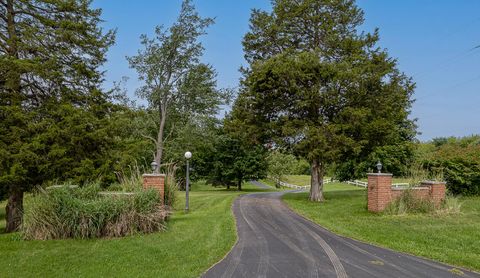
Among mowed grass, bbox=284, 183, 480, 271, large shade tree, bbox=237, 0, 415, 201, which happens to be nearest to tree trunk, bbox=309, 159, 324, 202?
large shade tree, bbox=237, 0, 415, 201

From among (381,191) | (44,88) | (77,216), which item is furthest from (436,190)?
(44,88)

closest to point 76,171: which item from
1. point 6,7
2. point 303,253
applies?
point 6,7

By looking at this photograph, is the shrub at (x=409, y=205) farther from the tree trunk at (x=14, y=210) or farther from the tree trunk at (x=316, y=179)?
the tree trunk at (x=14, y=210)

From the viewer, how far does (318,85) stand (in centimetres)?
1831

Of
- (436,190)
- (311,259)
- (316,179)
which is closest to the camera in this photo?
(311,259)

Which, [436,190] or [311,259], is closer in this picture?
[311,259]

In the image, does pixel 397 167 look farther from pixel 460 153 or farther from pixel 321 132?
pixel 321 132

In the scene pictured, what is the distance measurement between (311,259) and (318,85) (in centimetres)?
1223

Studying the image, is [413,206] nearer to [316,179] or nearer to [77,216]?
[316,179]

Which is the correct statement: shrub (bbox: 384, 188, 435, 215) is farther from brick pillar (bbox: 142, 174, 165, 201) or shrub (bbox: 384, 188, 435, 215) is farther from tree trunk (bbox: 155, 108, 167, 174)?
tree trunk (bbox: 155, 108, 167, 174)

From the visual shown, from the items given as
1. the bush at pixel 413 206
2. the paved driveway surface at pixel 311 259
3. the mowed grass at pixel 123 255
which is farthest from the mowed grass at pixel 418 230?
the mowed grass at pixel 123 255

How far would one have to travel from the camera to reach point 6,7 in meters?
14.1

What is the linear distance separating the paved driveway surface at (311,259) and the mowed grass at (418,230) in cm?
51

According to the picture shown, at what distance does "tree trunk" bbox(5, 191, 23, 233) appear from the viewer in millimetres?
13288
